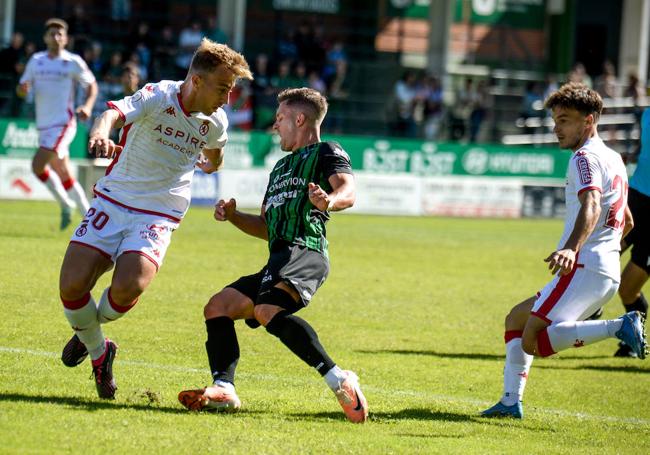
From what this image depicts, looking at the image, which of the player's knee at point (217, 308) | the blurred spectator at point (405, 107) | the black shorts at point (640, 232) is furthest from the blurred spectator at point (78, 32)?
the player's knee at point (217, 308)

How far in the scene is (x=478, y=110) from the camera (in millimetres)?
32156

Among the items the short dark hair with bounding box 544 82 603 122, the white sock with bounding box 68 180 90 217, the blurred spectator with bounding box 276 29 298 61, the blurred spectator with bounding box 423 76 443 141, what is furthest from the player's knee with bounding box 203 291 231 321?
the blurred spectator with bounding box 423 76 443 141

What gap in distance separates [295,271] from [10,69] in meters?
20.7

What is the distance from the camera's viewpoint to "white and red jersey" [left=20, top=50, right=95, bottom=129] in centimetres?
1612

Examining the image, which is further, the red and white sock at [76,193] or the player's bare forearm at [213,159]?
the red and white sock at [76,193]

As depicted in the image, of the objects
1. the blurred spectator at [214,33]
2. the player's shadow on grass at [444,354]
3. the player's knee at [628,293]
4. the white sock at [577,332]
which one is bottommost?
the player's shadow on grass at [444,354]

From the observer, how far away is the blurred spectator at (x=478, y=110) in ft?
106

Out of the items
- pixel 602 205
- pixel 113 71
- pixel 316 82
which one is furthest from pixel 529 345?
pixel 316 82

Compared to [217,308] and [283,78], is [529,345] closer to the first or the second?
[217,308]

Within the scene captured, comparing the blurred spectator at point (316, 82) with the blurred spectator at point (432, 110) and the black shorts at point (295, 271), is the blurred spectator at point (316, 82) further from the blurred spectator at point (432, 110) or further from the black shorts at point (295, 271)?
the black shorts at point (295, 271)

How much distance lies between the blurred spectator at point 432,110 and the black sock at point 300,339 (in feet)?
82.0

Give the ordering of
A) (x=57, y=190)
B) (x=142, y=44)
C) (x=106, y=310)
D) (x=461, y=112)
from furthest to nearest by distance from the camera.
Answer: (x=461, y=112) < (x=142, y=44) < (x=57, y=190) < (x=106, y=310)

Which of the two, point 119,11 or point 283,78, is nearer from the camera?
point 283,78

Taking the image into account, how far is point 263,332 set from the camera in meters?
10.7
